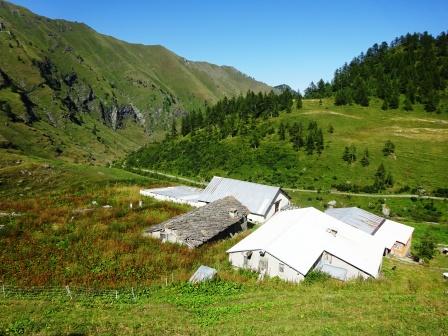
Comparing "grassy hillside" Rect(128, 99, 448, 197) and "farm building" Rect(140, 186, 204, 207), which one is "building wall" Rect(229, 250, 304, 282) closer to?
"farm building" Rect(140, 186, 204, 207)

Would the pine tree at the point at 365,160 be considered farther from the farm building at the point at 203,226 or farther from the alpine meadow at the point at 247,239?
the farm building at the point at 203,226

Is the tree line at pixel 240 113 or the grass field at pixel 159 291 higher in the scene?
the tree line at pixel 240 113

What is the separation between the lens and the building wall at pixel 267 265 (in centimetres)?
3522

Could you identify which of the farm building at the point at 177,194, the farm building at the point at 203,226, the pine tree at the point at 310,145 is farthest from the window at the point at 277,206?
the pine tree at the point at 310,145

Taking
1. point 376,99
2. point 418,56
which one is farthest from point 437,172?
point 418,56

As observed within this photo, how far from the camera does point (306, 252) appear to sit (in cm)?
3788

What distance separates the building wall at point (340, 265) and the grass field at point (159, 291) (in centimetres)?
176

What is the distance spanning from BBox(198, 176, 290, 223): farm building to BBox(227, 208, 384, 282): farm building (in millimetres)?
15470

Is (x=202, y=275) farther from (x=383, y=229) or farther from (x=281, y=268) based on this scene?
(x=383, y=229)

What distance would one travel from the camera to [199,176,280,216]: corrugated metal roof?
61.3 m

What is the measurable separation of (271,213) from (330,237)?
21.0 meters

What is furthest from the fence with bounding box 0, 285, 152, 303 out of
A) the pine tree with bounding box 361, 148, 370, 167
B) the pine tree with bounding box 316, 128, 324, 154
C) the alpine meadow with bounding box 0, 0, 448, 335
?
the pine tree with bounding box 316, 128, 324, 154

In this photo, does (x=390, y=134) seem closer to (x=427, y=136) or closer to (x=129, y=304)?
(x=427, y=136)

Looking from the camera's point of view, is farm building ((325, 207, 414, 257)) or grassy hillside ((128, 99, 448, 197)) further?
grassy hillside ((128, 99, 448, 197))
